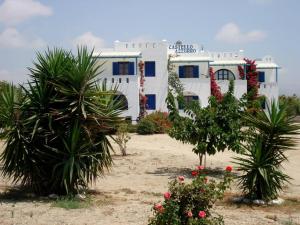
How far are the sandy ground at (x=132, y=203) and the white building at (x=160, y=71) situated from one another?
47.5 feet

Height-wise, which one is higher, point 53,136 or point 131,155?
point 53,136

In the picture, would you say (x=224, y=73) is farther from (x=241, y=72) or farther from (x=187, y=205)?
(x=187, y=205)

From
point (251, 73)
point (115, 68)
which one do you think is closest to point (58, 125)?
point (115, 68)

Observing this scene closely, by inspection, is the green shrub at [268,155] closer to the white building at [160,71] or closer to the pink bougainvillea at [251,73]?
the white building at [160,71]

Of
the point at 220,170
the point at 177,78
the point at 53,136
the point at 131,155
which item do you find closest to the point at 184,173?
the point at 220,170

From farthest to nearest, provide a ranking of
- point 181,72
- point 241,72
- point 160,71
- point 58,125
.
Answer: point 241,72, point 181,72, point 160,71, point 58,125

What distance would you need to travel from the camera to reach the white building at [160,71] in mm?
33656

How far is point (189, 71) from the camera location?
1448 inches

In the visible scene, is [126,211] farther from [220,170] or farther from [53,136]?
[220,170]

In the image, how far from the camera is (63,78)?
10.6m

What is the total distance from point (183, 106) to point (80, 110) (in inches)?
238

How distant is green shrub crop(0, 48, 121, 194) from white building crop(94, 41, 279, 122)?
20656 mm

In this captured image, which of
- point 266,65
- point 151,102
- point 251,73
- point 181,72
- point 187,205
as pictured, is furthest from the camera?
point 266,65

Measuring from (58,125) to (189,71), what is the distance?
26633mm
